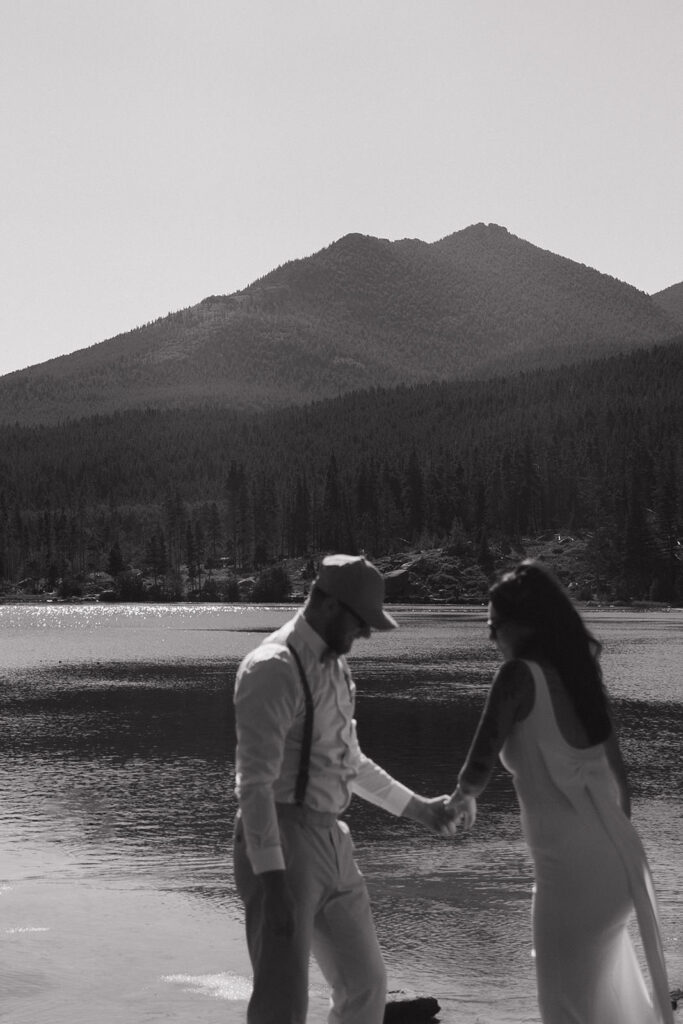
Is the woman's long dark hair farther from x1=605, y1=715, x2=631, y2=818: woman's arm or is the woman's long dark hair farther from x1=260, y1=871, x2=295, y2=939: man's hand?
x1=260, y1=871, x2=295, y2=939: man's hand

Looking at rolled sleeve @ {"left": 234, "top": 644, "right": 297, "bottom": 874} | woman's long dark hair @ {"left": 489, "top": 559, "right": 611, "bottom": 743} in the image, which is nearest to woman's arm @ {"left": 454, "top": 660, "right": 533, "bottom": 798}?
woman's long dark hair @ {"left": 489, "top": 559, "right": 611, "bottom": 743}

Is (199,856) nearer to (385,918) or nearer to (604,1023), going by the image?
(385,918)

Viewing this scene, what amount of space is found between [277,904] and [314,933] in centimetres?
53

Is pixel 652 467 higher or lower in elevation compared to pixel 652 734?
higher

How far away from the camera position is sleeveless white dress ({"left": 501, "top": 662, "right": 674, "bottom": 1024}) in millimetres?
5652

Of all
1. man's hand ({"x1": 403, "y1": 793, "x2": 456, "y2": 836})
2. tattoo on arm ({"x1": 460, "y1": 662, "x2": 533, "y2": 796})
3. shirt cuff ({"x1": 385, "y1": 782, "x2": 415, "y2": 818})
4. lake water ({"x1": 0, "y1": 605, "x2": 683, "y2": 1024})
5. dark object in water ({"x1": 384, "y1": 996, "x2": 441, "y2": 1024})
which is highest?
tattoo on arm ({"x1": 460, "y1": 662, "x2": 533, "y2": 796})

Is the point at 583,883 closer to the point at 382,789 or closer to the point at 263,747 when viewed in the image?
the point at 382,789

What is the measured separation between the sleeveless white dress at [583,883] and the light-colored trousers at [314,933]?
0.80 meters

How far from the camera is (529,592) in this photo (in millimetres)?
5844

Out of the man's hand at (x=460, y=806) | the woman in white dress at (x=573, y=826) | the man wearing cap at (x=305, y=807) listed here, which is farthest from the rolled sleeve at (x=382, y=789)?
the woman in white dress at (x=573, y=826)

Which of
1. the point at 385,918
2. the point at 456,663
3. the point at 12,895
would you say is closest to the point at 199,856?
the point at 12,895

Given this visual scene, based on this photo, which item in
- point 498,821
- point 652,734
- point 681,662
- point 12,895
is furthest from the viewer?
point 681,662

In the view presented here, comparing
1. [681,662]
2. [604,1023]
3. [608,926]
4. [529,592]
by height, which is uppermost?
[529,592]

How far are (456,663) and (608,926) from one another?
194 ft
